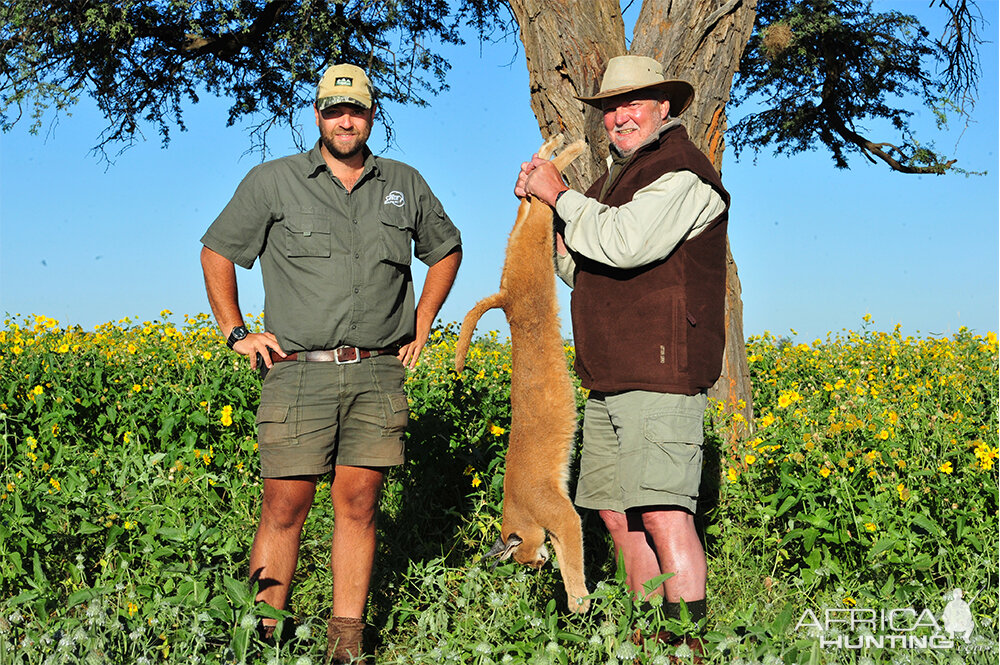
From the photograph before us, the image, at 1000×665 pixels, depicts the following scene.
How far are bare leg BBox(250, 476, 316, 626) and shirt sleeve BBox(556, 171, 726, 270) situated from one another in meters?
1.67

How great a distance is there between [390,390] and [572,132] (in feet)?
7.73

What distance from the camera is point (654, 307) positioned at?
3357mm

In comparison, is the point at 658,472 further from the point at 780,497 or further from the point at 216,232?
the point at 216,232

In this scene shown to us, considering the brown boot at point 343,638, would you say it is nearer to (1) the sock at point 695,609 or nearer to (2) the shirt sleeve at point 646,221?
(1) the sock at point 695,609

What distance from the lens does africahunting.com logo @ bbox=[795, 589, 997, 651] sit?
353cm

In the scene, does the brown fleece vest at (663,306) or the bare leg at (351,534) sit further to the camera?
the bare leg at (351,534)

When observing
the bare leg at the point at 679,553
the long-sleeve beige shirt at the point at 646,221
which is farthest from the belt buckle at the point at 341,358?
the bare leg at the point at 679,553

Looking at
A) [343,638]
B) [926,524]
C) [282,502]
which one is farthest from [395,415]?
[926,524]

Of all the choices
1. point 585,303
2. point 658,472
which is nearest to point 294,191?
point 585,303

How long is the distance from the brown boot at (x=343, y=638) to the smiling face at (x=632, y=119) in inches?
94.0

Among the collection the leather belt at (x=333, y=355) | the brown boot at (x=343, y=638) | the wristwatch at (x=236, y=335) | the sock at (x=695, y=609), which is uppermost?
the wristwatch at (x=236, y=335)

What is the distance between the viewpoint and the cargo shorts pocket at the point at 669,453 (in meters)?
3.38

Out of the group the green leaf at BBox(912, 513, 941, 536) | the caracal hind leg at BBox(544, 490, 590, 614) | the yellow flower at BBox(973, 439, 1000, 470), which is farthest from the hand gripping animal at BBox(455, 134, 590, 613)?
the yellow flower at BBox(973, 439, 1000, 470)

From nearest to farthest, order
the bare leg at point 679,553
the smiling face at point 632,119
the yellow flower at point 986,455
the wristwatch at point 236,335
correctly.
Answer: the bare leg at point 679,553 < the smiling face at point 632,119 < the wristwatch at point 236,335 < the yellow flower at point 986,455
